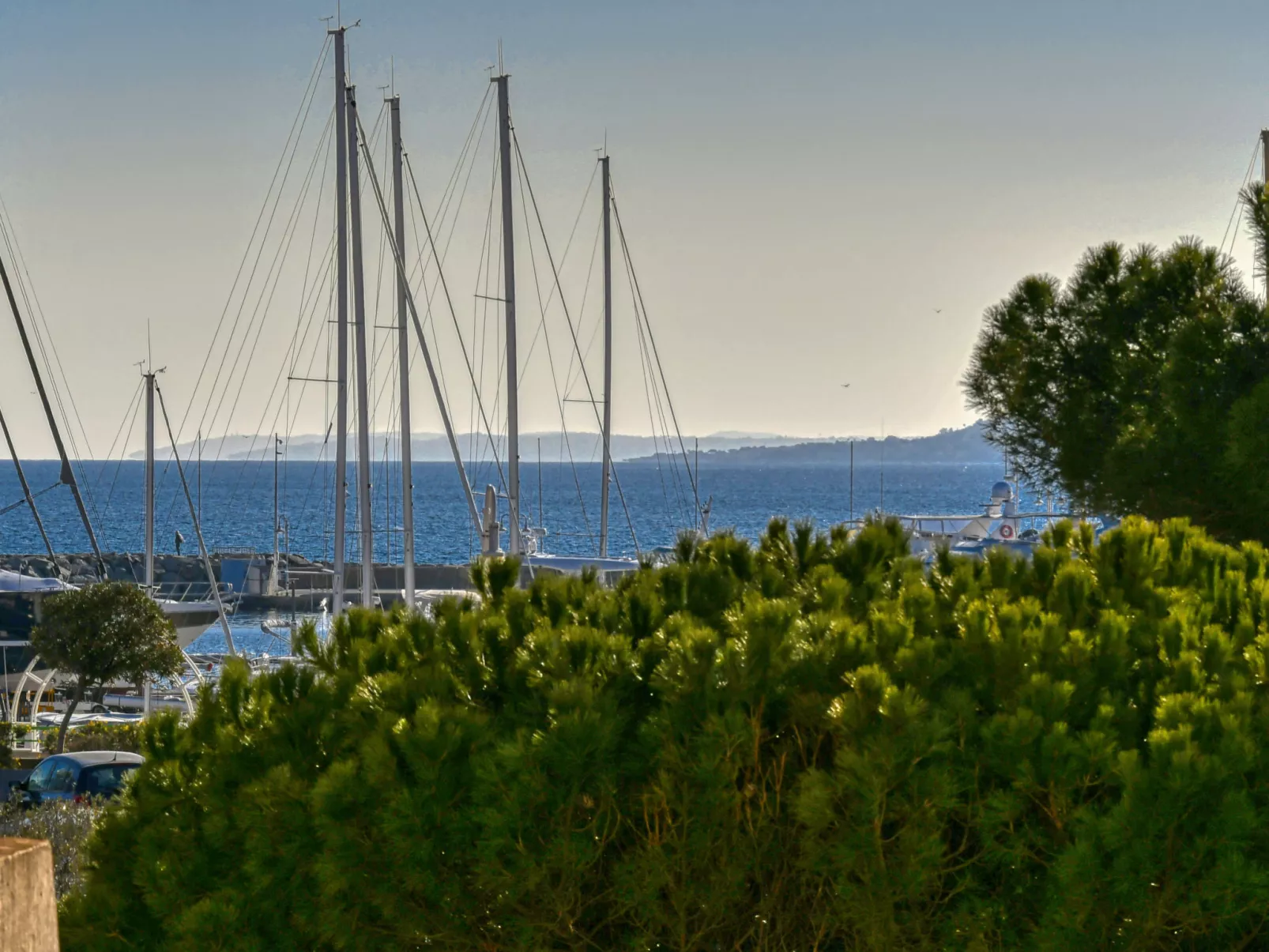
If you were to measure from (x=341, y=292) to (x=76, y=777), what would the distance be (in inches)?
509

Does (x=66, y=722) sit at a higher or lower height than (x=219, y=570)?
higher

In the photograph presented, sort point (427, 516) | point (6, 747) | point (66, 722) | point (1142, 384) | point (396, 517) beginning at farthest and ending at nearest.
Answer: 1. point (427, 516)
2. point (396, 517)
3. point (66, 722)
4. point (6, 747)
5. point (1142, 384)

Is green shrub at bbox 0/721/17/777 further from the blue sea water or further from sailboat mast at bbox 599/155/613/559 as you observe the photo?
the blue sea water

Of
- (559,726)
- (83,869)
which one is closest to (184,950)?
(83,869)

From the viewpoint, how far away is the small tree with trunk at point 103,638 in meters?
18.6

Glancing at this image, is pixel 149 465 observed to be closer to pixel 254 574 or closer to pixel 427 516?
pixel 254 574

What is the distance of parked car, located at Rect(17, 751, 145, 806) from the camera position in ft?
47.0

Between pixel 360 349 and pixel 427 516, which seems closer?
pixel 360 349

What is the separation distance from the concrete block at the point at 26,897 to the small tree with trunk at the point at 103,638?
698 inches

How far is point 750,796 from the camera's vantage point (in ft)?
14.0

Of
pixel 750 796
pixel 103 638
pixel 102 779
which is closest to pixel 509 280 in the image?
pixel 103 638

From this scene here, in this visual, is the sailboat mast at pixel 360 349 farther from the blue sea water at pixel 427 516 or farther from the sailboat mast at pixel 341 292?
the blue sea water at pixel 427 516

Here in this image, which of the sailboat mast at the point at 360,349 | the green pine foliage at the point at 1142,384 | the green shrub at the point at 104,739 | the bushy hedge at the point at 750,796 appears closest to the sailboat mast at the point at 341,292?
the sailboat mast at the point at 360,349

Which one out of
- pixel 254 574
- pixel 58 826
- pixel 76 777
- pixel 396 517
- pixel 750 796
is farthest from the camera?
pixel 396 517
